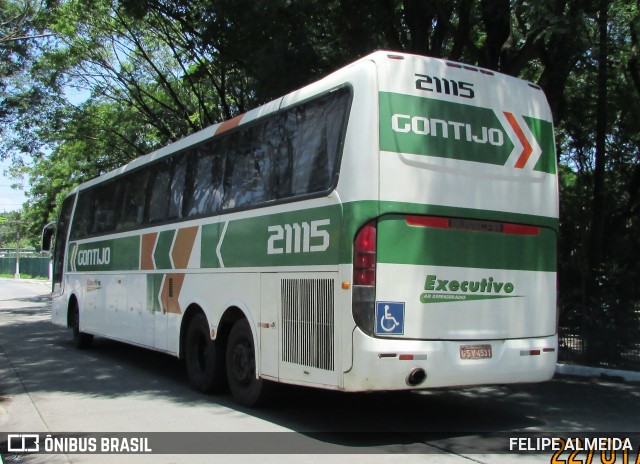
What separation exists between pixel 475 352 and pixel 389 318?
1.02 metres

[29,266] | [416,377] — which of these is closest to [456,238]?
[416,377]

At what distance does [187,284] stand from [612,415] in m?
5.76

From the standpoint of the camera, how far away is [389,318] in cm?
609

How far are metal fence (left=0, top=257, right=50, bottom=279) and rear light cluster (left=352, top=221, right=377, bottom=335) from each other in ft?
216

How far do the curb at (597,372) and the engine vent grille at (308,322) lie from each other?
6.00 m

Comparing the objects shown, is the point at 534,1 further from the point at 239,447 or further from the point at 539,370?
the point at 239,447

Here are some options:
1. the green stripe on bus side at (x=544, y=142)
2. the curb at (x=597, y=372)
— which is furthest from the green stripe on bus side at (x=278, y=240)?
the curb at (x=597, y=372)

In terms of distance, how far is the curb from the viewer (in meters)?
10.2

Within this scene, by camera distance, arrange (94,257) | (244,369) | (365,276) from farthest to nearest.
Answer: (94,257) → (244,369) → (365,276)

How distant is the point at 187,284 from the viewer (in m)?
9.34

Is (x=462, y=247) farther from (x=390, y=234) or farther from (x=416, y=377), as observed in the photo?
(x=416, y=377)

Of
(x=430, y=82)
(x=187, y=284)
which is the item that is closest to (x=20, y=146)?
(x=187, y=284)

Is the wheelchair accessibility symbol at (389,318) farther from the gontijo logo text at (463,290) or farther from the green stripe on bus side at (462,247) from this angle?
the green stripe on bus side at (462,247)

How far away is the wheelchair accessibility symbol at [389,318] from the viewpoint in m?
6.04
